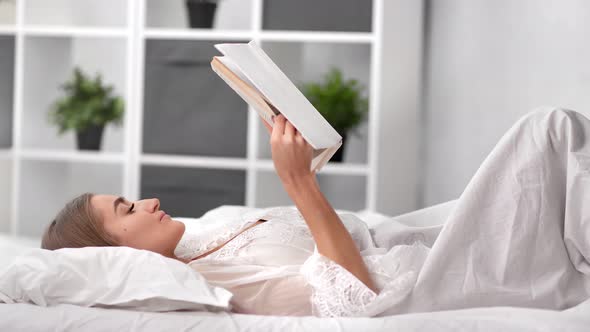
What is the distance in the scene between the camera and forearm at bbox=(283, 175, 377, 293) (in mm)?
1332

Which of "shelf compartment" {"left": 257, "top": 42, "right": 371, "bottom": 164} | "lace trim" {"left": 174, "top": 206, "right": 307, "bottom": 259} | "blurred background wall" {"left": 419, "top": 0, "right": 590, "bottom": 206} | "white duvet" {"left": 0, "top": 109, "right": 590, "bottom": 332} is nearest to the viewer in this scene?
"white duvet" {"left": 0, "top": 109, "right": 590, "bottom": 332}

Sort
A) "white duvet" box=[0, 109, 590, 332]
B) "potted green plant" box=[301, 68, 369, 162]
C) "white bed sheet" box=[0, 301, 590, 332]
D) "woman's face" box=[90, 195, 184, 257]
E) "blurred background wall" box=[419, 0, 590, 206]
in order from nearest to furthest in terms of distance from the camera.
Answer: "white bed sheet" box=[0, 301, 590, 332] < "white duvet" box=[0, 109, 590, 332] < "woman's face" box=[90, 195, 184, 257] < "blurred background wall" box=[419, 0, 590, 206] < "potted green plant" box=[301, 68, 369, 162]

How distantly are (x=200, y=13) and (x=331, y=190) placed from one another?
3.76 ft

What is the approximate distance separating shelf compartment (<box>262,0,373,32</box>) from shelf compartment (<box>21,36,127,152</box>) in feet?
3.01

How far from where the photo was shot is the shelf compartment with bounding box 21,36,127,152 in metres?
4.05

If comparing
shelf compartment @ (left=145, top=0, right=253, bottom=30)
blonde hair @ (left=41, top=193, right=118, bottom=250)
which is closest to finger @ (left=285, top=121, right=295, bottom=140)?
blonde hair @ (left=41, top=193, right=118, bottom=250)

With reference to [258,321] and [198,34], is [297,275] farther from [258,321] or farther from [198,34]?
[198,34]

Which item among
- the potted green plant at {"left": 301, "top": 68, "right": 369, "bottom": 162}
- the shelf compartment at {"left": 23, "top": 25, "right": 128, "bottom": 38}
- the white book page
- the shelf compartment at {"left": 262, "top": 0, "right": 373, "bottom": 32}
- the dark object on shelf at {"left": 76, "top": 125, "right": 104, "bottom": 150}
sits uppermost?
the shelf compartment at {"left": 262, "top": 0, "right": 373, "bottom": 32}

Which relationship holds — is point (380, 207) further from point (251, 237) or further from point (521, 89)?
point (251, 237)

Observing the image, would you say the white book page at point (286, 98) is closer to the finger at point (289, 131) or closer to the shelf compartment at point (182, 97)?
the finger at point (289, 131)

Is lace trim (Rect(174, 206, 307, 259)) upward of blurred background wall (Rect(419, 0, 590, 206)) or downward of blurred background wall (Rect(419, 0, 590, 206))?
downward

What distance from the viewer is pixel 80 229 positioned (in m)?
1.52

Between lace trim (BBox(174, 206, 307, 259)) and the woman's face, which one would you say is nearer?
the woman's face

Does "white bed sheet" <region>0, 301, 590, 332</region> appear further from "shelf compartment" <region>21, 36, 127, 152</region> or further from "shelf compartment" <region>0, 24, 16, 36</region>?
"shelf compartment" <region>0, 24, 16, 36</region>
